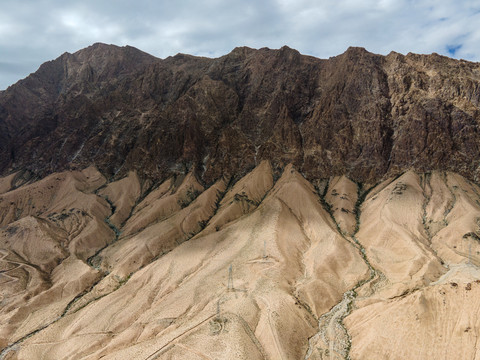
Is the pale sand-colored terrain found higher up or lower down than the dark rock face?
lower down

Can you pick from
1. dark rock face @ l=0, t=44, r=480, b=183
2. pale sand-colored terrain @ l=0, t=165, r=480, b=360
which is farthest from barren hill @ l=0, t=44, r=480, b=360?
dark rock face @ l=0, t=44, r=480, b=183

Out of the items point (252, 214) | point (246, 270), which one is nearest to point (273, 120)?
point (252, 214)

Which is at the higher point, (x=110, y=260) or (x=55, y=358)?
(x=110, y=260)

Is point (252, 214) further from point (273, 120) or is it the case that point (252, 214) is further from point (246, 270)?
point (273, 120)

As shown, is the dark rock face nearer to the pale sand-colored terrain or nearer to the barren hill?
the barren hill

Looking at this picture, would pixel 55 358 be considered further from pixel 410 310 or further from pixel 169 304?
pixel 410 310

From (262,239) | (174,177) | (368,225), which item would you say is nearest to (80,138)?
(174,177)

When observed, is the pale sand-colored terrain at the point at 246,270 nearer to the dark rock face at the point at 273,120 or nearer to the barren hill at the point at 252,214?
the barren hill at the point at 252,214
